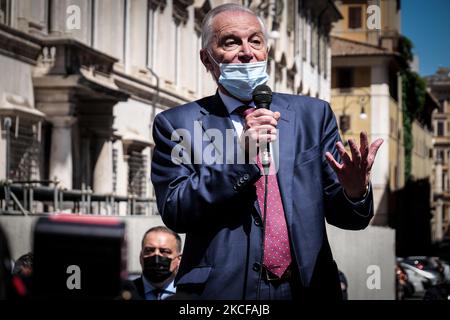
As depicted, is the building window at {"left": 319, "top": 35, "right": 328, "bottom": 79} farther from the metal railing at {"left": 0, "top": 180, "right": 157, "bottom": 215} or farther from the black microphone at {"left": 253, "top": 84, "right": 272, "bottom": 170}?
the black microphone at {"left": 253, "top": 84, "right": 272, "bottom": 170}

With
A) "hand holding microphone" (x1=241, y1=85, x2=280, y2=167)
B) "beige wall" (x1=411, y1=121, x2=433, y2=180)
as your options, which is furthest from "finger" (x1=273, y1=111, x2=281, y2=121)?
"beige wall" (x1=411, y1=121, x2=433, y2=180)

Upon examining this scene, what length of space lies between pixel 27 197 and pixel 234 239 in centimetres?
917

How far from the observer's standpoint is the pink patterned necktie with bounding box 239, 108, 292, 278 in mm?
2796

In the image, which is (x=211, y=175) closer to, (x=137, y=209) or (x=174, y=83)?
(x=137, y=209)

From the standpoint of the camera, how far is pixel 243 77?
9.57 feet

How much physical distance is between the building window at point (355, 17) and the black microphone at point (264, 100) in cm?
5016

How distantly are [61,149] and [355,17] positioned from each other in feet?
129

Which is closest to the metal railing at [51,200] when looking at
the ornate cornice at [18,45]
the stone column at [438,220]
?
the ornate cornice at [18,45]

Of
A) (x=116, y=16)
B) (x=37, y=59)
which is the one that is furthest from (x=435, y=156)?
(x=37, y=59)

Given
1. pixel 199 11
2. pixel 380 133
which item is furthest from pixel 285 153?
pixel 380 133

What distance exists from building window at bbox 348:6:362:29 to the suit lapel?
164 ft

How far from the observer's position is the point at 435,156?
5206 cm

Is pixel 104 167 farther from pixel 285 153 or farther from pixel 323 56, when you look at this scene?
pixel 323 56

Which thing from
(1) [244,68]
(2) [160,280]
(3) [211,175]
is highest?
(1) [244,68]
